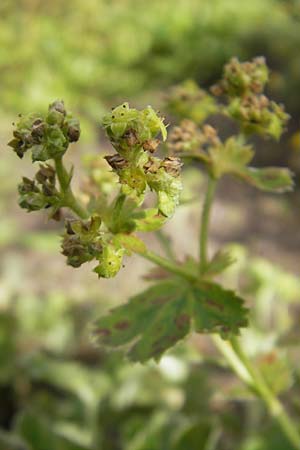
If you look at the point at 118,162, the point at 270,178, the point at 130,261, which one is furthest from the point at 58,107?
the point at 130,261

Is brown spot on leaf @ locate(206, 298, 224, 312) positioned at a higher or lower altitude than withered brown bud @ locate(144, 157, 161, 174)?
higher

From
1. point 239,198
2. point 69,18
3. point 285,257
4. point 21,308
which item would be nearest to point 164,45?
point 69,18

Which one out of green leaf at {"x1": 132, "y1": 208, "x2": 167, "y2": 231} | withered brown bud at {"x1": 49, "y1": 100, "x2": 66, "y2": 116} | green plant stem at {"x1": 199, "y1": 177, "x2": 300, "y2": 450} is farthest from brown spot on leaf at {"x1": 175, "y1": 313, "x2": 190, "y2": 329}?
withered brown bud at {"x1": 49, "y1": 100, "x2": 66, "y2": 116}

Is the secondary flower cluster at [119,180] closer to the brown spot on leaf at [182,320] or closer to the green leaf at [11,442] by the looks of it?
the brown spot on leaf at [182,320]

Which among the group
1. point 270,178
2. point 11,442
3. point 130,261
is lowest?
point 11,442

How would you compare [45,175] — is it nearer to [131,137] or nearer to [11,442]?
[131,137]

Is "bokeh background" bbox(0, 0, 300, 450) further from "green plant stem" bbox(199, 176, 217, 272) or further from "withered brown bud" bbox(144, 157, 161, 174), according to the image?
"withered brown bud" bbox(144, 157, 161, 174)
